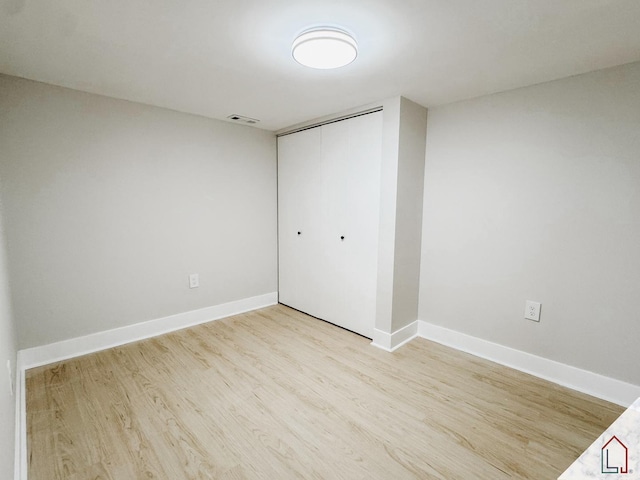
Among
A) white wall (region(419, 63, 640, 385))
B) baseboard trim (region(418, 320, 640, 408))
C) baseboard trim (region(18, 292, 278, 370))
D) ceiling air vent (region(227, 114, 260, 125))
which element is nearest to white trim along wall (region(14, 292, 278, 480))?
baseboard trim (region(18, 292, 278, 370))

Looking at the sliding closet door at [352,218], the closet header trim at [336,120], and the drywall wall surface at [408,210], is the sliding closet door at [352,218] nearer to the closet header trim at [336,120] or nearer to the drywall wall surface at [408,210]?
the closet header trim at [336,120]

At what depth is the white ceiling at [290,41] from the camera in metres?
1.28

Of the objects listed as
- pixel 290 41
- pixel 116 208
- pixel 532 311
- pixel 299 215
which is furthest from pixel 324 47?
→ pixel 532 311

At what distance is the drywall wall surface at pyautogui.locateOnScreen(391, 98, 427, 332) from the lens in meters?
2.38

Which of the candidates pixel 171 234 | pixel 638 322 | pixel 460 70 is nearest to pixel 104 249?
pixel 171 234

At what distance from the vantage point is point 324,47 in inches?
58.0

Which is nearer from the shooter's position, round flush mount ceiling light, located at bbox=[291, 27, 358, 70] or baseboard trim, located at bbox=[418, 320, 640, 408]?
round flush mount ceiling light, located at bbox=[291, 27, 358, 70]

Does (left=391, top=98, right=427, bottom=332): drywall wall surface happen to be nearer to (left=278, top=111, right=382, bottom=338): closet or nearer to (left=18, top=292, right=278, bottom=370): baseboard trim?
(left=278, top=111, right=382, bottom=338): closet

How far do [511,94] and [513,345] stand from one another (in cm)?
183

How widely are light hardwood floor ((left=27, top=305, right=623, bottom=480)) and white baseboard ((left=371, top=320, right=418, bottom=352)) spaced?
0.10 m

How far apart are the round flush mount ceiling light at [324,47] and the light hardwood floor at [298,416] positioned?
1.94 meters

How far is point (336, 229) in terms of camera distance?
2.87 meters

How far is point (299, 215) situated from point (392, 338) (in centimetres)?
157

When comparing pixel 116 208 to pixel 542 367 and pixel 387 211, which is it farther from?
pixel 542 367
